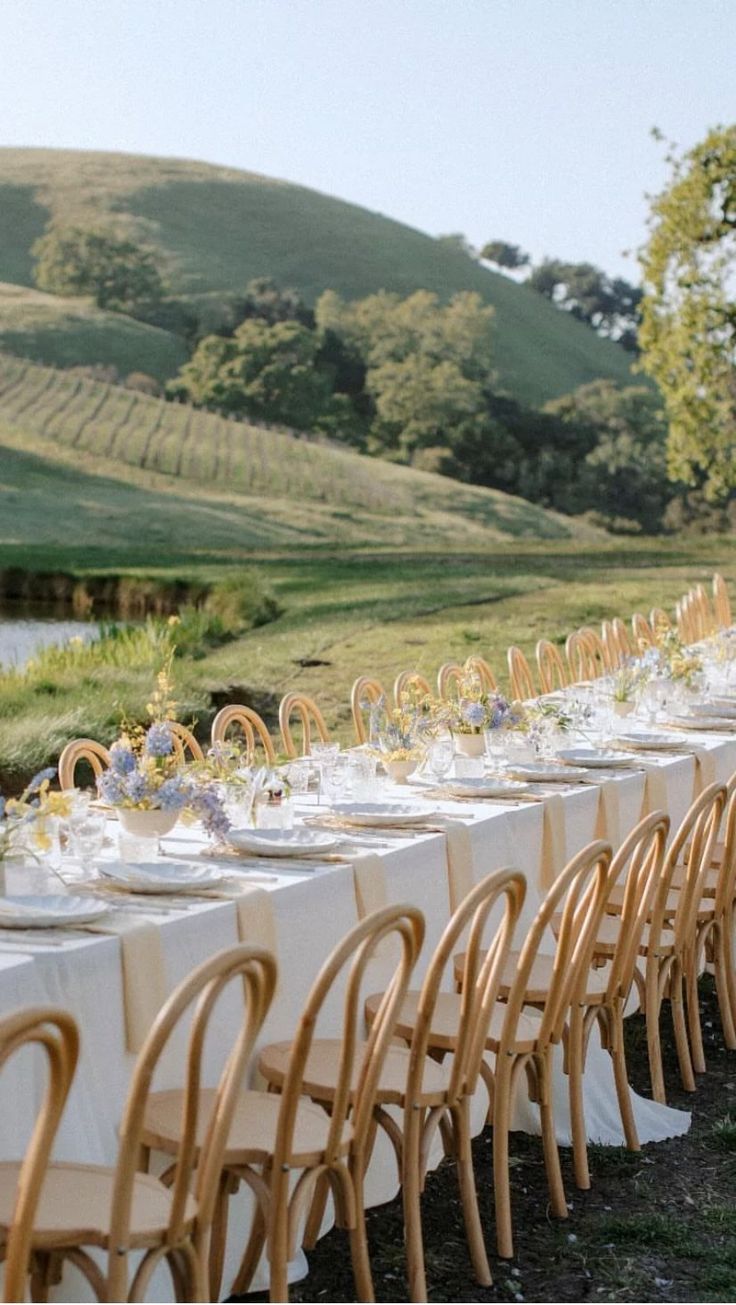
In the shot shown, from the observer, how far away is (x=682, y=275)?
17.0m

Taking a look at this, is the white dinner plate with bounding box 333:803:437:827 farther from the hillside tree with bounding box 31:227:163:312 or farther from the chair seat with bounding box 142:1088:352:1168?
the hillside tree with bounding box 31:227:163:312

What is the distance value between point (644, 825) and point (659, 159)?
47.0 ft

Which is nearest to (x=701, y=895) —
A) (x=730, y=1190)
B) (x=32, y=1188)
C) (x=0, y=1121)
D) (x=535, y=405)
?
(x=730, y=1190)

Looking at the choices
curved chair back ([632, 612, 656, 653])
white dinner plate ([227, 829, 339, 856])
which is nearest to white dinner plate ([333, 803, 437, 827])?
white dinner plate ([227, 829, 339, 856])

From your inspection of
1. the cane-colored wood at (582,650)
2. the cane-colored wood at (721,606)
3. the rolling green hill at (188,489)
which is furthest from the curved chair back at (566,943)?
the rolling green hill at (188,489)

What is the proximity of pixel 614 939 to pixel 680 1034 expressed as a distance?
0.49 m

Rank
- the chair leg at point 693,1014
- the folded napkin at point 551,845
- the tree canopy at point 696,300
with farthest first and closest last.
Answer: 1. the tree canopy at point 696,300
2. the chair leg at point 693,1014
3. the folded napkin at point 551,845

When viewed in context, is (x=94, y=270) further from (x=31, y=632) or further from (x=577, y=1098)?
(x=577, y=1098)

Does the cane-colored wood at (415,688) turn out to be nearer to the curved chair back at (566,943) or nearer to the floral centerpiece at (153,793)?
the curved chair back at (566,943)

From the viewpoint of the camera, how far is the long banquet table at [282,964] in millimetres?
2861

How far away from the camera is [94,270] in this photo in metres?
47.7

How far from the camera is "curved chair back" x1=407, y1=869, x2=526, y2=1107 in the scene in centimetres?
314

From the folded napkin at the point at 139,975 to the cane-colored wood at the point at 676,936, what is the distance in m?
1.70

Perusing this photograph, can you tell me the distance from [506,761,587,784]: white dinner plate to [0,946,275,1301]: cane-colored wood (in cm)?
249
